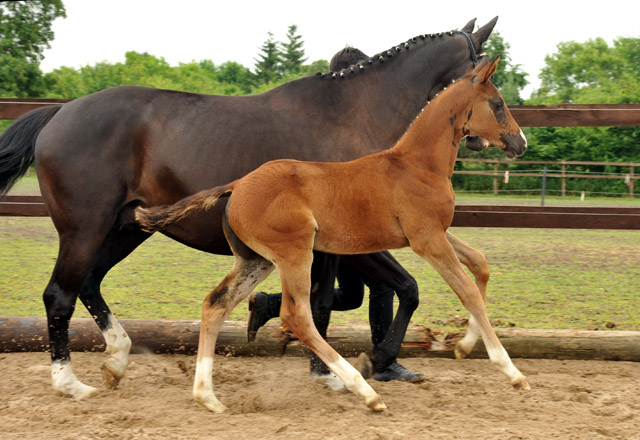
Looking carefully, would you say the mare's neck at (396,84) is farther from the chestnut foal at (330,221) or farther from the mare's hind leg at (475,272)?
the mare's hind leg at (475,272)

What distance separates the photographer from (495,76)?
37312mm

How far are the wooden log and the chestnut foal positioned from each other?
39.7 inches

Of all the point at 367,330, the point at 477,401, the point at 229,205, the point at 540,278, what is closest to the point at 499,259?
the point at 540,278

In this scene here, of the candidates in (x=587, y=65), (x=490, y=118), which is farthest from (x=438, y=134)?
(x=587, y=65)

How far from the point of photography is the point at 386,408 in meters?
3.17

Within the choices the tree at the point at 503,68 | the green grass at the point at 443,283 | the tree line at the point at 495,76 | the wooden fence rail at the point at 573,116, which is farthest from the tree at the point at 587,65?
the wooden fence rail at the point at 573,116

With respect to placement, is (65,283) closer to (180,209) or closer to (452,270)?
(180,209)

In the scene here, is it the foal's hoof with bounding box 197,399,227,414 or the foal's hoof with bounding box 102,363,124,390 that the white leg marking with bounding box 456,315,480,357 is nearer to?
the foal's hoof with bounding box 197,399,227,414

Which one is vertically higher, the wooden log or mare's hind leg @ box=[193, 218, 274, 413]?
mare's hind leg @ box=[193, 218, 274, 413]

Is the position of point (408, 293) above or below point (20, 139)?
below

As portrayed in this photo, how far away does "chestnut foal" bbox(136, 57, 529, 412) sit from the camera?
125 inches

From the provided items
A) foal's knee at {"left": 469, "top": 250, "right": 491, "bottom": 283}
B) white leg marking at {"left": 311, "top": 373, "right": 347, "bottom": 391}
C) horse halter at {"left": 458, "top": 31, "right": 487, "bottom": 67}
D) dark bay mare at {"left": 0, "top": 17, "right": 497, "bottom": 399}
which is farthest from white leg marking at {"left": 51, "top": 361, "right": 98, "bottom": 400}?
horse halter at {"left": 458, "top": 31, "right": 487, "bottom": 67}

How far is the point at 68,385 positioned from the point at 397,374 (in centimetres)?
178

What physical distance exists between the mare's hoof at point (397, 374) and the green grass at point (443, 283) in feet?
3.51
